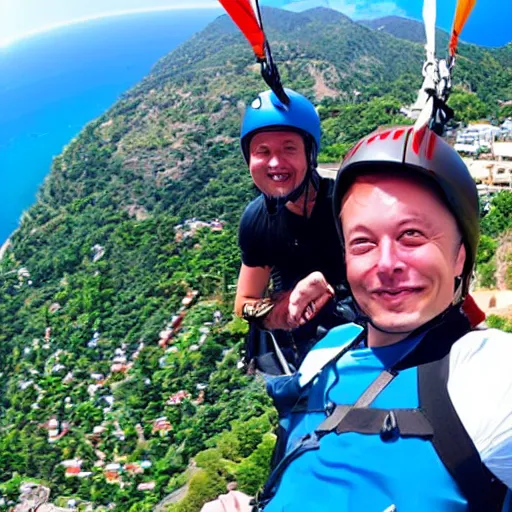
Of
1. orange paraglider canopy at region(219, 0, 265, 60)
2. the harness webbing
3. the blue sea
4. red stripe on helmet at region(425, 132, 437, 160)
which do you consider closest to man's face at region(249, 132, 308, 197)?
orange paraglider canopy at region(219, 0, 265, 60)

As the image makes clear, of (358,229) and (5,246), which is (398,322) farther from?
(5,246)

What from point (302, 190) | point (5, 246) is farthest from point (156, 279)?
point (302, 190)

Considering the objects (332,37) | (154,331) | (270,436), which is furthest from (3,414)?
(332,37)

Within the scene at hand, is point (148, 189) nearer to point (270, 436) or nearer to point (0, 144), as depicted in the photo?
point (0, 144)

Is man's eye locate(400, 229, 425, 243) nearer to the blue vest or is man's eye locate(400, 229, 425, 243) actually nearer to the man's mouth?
the man's mouth

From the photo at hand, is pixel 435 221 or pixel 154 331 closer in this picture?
pixel 435 221

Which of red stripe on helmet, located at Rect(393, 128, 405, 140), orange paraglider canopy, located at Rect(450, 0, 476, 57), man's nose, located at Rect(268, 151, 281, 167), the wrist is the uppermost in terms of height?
orange paraglider canopy, located at Rect(450, 0, 476, 57)
